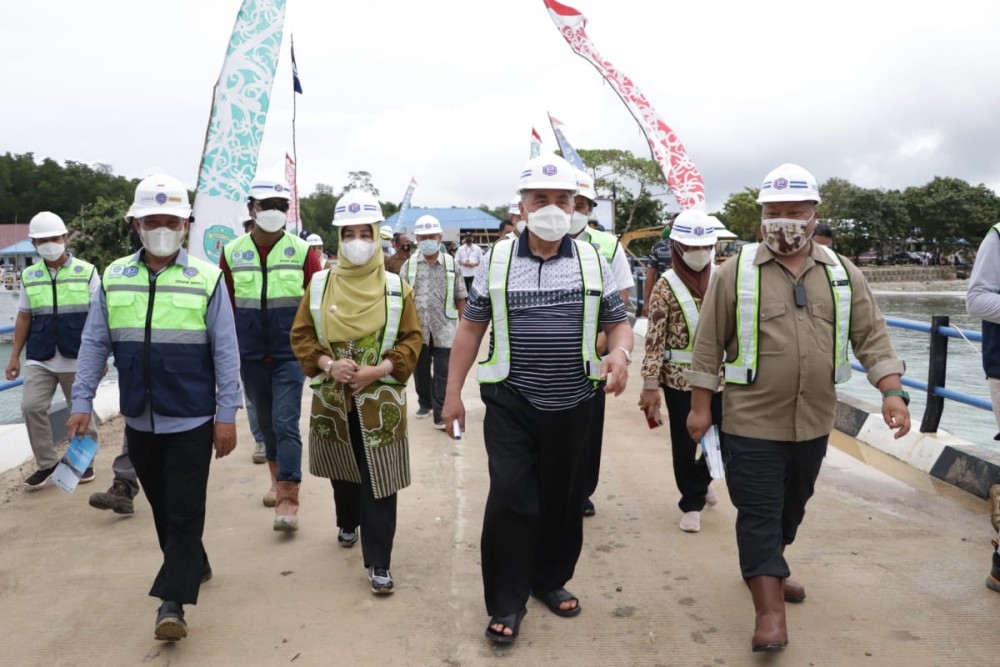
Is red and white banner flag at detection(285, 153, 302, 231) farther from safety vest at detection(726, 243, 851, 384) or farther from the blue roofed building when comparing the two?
the blue roofed building

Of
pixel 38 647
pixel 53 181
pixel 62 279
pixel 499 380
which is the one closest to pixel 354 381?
pixel 499 380

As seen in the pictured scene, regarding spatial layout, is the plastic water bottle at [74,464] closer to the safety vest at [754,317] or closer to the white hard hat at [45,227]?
the white hard hat at [45,227]

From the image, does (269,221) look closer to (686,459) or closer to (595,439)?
(595,439)

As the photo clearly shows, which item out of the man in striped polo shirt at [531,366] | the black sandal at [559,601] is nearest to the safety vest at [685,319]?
the man in striped polo shirt at [531,366]

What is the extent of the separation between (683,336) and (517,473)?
5.61 ft

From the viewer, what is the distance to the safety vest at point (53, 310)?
5297 millimetres

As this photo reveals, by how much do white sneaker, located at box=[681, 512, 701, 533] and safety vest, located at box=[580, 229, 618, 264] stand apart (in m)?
1.58

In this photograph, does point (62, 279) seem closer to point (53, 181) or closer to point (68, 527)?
point (68, 527)

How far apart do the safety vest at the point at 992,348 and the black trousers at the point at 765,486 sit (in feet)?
3.78

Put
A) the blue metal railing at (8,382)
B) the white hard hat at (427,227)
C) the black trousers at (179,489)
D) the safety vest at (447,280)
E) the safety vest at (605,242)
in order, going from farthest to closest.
A: the white hard hat at (427,227) < the safety vest at (447,280) < the blue metal railing at (8,382) < the safety vest at (605,242) < the black trousers at (179,489)

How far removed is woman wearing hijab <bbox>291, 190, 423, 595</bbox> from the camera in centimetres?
370

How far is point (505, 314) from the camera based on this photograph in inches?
127

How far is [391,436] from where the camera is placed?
12.3ft

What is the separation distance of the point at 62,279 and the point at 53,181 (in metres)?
81.7
